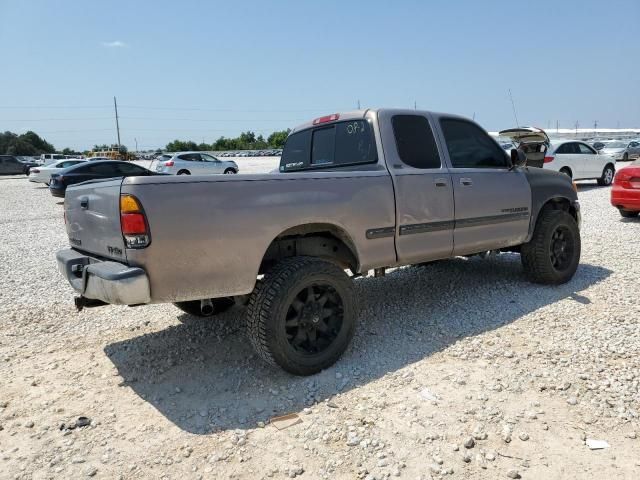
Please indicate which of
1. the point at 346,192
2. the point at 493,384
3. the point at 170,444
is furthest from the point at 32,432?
the point at 493,384

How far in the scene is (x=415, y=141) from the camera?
14.4 ft

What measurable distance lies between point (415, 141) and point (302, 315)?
1.95m

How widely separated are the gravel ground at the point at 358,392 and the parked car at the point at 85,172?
12880 mm

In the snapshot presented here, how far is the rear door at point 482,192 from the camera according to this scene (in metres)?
4.55

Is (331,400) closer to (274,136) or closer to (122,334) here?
(122,334)

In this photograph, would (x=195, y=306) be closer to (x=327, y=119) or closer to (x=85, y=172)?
(x=327, y=119)

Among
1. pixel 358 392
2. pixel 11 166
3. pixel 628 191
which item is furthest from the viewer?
pixel 11 166

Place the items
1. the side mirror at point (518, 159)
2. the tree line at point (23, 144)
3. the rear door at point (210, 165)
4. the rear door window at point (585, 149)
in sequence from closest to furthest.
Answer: the side mirror at point (518, 159), the rear door window at point (585, 149), the rear door at point (210, 165), the tree line at point (23, 144)

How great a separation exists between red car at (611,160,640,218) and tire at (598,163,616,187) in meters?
7.70

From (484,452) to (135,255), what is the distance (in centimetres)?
230

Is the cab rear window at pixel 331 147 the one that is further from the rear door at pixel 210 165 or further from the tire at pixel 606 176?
the rear door at pixel 210 165

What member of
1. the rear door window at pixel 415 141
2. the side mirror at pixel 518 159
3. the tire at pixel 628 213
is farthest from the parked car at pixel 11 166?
the side mirror at pixel 518 159

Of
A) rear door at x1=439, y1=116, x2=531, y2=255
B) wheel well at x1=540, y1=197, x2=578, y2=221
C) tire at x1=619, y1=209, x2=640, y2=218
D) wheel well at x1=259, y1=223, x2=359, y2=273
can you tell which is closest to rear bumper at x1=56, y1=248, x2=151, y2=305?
wheel well at x1=259, y1=223, x2=359, y2=273

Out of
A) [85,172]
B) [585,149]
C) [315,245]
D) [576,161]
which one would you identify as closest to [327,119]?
[315,245]
